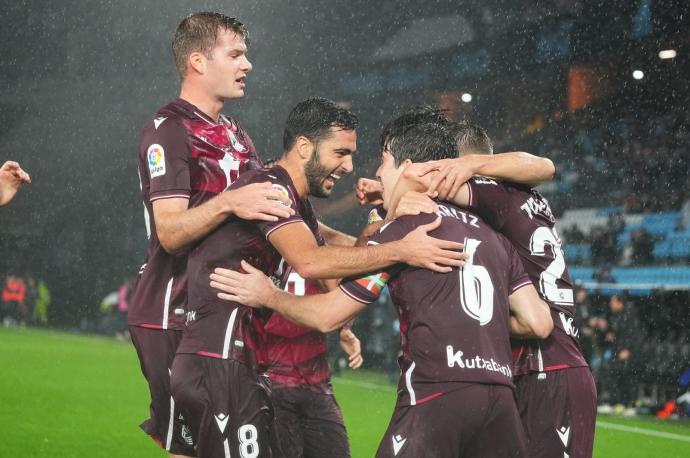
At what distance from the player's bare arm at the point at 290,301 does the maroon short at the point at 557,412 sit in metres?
0.89

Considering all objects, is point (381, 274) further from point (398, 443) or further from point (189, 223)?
point (189, 223)

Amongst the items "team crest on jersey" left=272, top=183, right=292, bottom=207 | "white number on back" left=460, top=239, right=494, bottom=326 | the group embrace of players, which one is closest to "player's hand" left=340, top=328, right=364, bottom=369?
the group embrace of players

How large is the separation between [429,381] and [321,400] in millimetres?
1732

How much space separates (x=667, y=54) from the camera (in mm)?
20500

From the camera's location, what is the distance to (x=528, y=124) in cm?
2317

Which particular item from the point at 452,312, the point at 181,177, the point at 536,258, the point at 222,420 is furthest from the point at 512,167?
the point at 222,420

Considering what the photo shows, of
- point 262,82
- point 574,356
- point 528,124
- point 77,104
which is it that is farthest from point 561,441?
point 77,104

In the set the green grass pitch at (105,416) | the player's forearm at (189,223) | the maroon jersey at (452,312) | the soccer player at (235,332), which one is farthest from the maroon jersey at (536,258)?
the green grass pitch at (105,416)

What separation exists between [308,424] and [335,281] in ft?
2.44

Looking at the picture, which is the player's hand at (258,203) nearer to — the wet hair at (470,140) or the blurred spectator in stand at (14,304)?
the wet hair at (470,140)

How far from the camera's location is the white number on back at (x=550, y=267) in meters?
3.34

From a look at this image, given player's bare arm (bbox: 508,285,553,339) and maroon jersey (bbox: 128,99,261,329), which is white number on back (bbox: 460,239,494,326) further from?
maroon jersey (bbox: 128,99,261,329)

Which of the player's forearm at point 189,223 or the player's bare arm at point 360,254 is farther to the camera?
the player's forearm at point 189,223

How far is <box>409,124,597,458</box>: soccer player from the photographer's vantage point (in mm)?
3287
